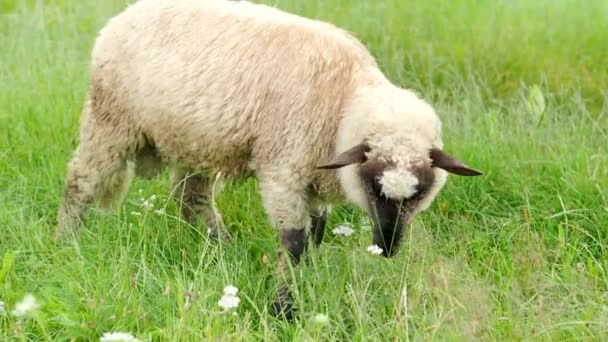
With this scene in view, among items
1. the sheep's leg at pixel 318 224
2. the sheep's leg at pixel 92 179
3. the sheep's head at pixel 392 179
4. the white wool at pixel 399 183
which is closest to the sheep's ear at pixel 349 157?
the sheep's head at pixel 392 179

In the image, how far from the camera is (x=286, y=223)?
446 centimetres

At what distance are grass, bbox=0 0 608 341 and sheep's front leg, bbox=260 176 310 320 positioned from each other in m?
0.10

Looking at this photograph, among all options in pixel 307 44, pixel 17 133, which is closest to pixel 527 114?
pixel 307 44

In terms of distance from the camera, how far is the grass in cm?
392

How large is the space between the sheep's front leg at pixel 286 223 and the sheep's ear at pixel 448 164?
0.70 meters

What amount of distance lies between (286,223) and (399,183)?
2.39 ft

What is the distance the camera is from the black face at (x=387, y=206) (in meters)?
4.03

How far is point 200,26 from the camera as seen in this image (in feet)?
15.9

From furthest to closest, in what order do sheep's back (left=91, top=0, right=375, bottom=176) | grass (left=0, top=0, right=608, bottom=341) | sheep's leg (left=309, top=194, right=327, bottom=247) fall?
sheep's leg (left=309, top=194, right=327, bottom=247) → sheep's back (left=91, top=0, right=375, bottom=176) → grass (left=0, top=0, right=608, bottom=341)

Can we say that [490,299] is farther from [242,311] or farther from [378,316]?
[242,311]

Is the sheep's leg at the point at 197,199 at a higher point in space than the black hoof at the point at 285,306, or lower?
lower

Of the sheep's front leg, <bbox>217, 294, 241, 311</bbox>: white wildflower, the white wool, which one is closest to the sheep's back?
the sheep's front leg

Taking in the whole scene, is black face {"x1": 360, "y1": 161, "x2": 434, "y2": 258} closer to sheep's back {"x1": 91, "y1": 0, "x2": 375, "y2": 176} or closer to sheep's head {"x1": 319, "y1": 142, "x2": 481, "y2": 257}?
sheep's head {"x1": 319, "y1": 142, "x2": 481, "y2": 257}

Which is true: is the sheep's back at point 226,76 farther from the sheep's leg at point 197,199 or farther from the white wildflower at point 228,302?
the white wildflower at point 228,302
